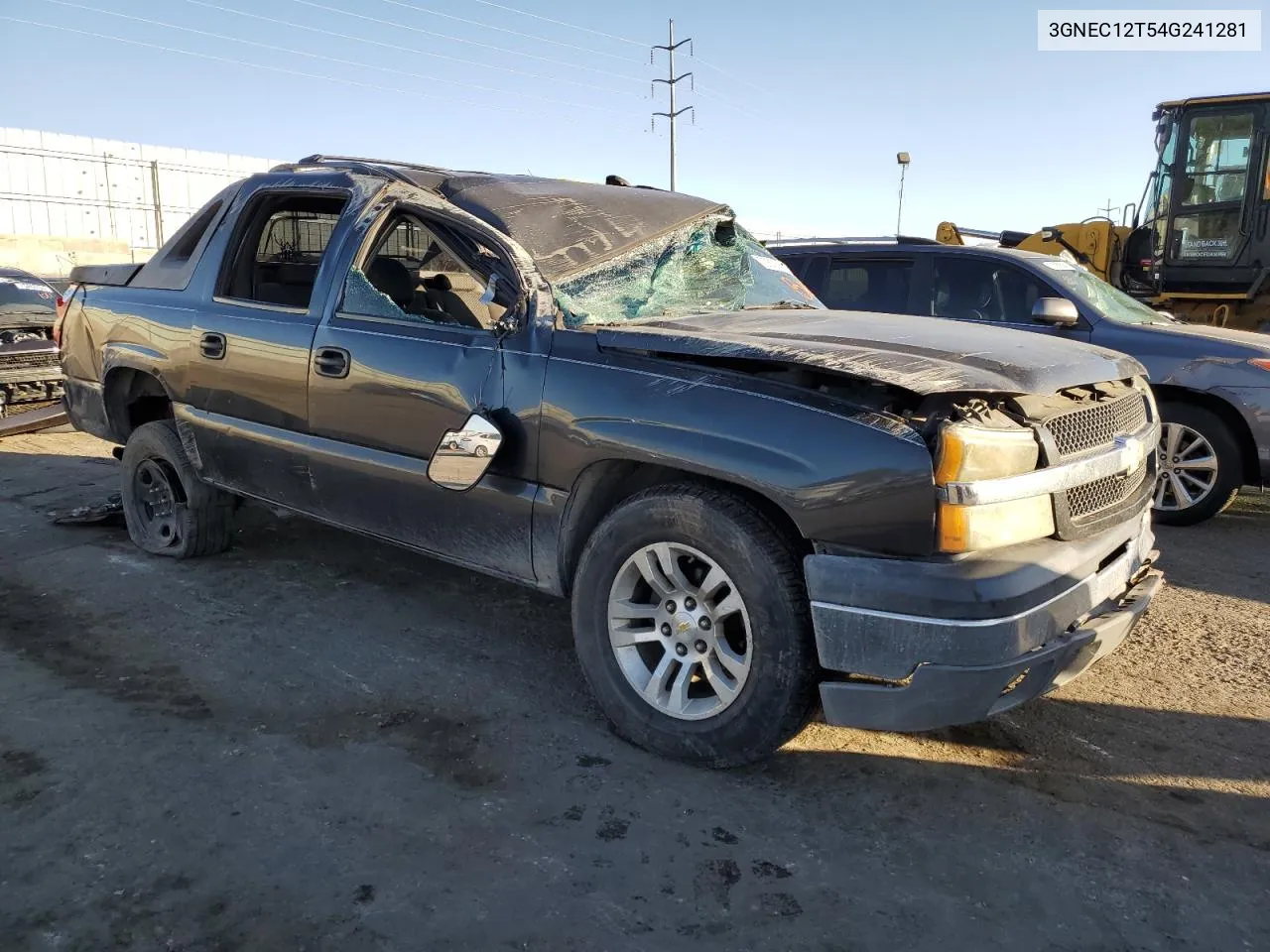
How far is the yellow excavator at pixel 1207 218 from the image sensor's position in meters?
→ 9.41

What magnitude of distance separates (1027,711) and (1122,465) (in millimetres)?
978

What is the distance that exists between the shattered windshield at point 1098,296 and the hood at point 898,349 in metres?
3.17

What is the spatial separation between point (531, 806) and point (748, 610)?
86 cm

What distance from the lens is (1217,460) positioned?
19.9ft

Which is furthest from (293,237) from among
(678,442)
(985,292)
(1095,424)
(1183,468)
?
(1183,468)

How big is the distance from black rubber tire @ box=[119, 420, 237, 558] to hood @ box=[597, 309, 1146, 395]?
2.71 meters

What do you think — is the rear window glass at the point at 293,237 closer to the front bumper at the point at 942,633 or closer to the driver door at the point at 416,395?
the driver door at the point at 416,395

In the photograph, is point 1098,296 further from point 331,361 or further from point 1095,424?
point 331,361

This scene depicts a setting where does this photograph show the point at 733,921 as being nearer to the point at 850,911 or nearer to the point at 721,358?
the point at 850,911

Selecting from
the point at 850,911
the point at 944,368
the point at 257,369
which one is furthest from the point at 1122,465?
the point at 257,369

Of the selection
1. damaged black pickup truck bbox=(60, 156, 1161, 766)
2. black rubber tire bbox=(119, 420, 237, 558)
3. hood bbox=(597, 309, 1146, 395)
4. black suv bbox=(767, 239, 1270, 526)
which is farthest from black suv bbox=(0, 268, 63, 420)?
hood bbox=(597, 309, 1146, 395)

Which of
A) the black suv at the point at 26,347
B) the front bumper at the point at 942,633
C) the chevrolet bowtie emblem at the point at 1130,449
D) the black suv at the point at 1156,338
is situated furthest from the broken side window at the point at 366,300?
the black suv at the point at 26,347

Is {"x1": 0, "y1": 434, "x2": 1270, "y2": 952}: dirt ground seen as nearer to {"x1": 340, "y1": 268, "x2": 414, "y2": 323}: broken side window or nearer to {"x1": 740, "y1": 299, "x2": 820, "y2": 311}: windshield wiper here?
{"x1": 340, "y1": 268, "x2": 414, "y2": 323}: broken side window

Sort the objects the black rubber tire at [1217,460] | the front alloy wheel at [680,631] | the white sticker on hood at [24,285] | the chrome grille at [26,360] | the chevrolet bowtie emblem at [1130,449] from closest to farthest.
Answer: the front alloy wheel at [680,631] < the chevrolet bowtie emblem at [1130,449] < the black rubber tire at [1217,460] < the chrome grille at [26,360] < the white sticker on hood at [24,285]
